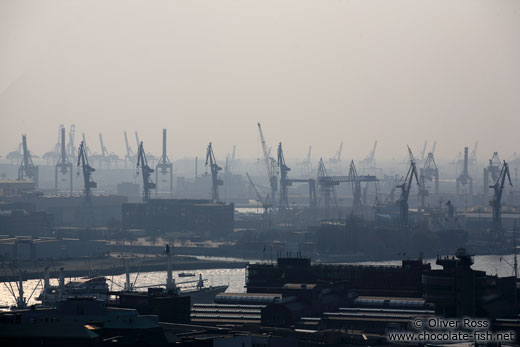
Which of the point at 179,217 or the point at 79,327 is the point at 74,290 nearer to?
Result: the point at 79,327

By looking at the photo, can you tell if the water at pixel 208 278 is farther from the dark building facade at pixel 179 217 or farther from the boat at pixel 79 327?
the boat at pixel 79 327

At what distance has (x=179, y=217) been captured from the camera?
93.3 m

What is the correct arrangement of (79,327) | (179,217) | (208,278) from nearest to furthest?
(79,327), (208,278), (179,217)

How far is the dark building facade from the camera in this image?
91938 millimetres

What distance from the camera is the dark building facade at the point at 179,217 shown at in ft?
302

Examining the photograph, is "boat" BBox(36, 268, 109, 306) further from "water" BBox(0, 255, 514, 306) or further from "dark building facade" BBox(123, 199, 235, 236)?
"dark building facade" BBox(123, 199, 235, 236)

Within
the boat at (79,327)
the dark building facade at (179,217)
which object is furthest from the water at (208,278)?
the boat at (79,327)

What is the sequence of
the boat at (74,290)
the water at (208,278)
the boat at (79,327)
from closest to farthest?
1. the boat at (79,327)
2. the boat at (74,290)
3. the water at (208,278)

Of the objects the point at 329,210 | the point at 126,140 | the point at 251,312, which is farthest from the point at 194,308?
the point at 126,140

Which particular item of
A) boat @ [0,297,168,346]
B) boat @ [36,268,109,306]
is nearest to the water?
boat @ [36,268,109,306]

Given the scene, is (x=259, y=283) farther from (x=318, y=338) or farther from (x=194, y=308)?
(x=318, y=338)

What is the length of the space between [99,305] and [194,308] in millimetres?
8217

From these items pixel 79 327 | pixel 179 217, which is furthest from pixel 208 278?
pixel 79 327

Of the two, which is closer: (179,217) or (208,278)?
(208,278)
